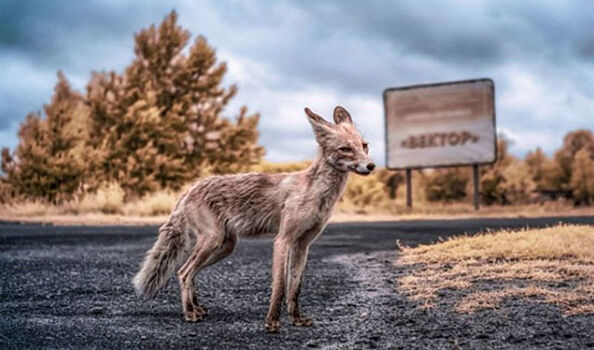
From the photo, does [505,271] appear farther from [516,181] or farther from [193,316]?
[516,181]

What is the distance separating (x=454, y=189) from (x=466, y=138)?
4255mm

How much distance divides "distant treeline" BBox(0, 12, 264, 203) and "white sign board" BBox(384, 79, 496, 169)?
7.05 meters

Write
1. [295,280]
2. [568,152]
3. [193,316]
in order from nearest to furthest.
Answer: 1. [295,280]
2. [193,316]
3. [568,152]

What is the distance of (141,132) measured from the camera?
24.6 metres

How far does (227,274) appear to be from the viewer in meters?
7.40

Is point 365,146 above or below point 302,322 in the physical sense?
Answer: above

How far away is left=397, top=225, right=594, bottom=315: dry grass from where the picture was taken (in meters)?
5.21

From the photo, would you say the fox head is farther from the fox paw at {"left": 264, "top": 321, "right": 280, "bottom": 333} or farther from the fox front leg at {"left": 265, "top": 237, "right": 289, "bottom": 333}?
the fox paw at {"left": 264, "top": 321, "right": 280, "bottom": 333}

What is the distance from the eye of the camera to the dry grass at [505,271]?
17.1ft

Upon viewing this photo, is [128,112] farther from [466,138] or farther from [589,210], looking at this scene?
[589,210]

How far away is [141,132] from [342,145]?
21.4 m

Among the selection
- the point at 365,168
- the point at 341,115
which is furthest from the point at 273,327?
the point at 341,115

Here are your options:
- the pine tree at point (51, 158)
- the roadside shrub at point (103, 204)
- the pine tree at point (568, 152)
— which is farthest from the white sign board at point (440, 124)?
the pine tree at point (51, 158)

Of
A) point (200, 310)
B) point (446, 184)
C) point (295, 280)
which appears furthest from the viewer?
point (446, 184)
